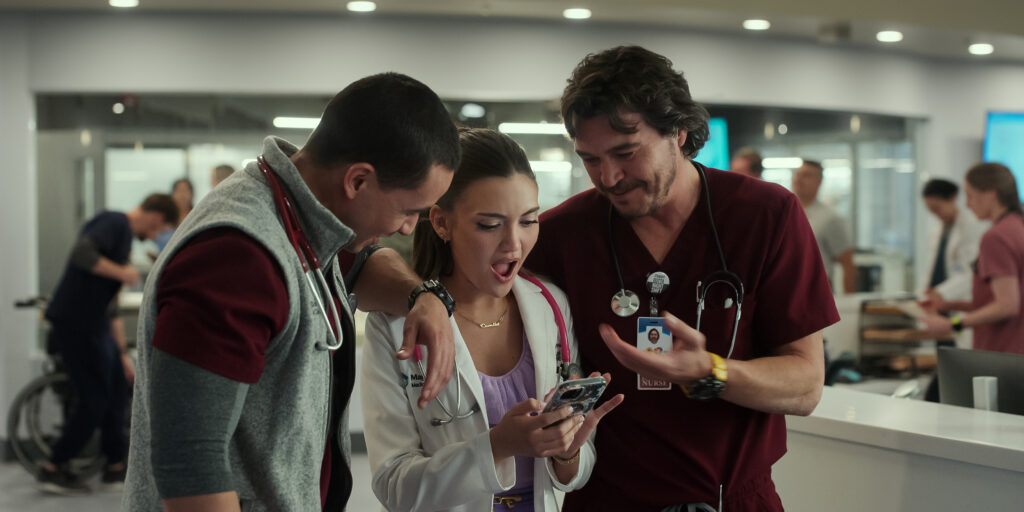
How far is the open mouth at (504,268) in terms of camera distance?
1.79 meters

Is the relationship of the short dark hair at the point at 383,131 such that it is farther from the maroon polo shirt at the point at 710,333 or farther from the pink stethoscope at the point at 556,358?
the maroon polo shirt at the point at 710,333

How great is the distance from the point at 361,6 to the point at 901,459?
15.9 ft

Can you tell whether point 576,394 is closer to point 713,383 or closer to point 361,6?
point 713,383

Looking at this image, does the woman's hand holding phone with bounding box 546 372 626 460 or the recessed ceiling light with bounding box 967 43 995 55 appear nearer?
the woman's hand holding phone with bounding box 546 372 626 460

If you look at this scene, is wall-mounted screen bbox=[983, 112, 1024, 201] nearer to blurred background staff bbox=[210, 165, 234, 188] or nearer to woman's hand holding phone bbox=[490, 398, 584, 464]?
blurred background staff bbox=[210, 165, 234, 188]

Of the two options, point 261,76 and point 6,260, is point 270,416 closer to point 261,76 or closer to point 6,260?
point 261,76

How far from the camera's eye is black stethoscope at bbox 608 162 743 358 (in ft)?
5.91

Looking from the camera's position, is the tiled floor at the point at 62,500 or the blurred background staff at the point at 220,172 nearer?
the tiled floor at the point at 62,500

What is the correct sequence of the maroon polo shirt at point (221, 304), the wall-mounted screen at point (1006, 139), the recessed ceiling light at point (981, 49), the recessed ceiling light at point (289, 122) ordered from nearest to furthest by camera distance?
the maroon polo shirt at point (221, 304) < the recessed ceiling light at point (289, 122) < the recessed ceiling light at point (981, 49) < the wall-mounted screen at point (1006, 139)

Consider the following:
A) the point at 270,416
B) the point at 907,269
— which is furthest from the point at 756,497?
the point at 907,269

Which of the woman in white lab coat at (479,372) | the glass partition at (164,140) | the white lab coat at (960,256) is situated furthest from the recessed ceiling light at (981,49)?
the woman in white lab coat at (479,372)

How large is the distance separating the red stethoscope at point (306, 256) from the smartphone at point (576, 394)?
386mm

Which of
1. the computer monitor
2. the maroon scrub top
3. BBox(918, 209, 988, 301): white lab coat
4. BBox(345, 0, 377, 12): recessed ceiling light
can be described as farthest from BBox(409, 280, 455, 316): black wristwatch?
BBox(918, 209, 988, 301): white lab coat

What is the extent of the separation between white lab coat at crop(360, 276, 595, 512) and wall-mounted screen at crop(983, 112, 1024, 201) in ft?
27.1
